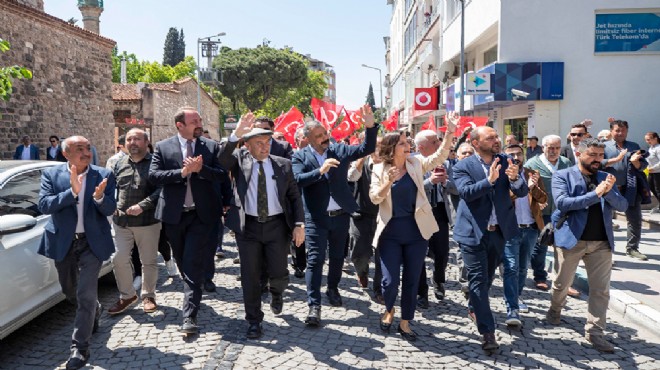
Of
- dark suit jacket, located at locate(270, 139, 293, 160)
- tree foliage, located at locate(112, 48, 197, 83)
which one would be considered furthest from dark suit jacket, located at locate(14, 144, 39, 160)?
tree foliage, located at locate(112, 48, 197, 83)

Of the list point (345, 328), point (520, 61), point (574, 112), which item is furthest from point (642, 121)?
point (345, 328)

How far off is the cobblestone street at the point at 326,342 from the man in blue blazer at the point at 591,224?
36 centimetres

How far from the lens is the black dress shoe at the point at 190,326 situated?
484 cm

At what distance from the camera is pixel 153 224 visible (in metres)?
5.66

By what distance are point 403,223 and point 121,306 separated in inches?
121

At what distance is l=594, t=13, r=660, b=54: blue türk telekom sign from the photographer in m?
15.2

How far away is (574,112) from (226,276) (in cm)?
1221

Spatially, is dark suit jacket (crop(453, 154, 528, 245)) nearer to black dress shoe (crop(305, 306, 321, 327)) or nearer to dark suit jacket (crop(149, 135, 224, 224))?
black dress shoe (crop(305, 306, 321, 327))

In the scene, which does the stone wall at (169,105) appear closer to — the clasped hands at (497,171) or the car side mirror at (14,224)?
the car side mirror at (14,224)

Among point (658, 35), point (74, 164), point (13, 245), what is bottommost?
point (13, 245)

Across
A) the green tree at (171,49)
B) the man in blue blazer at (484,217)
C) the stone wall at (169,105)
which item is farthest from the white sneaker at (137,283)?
the green tree at (171,49)

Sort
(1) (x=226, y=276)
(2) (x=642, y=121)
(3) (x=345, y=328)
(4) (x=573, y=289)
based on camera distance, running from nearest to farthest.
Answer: (3) (x=345, y=328) → (4) (x=573, y=289) → (1) (x=226, y=276) → (2) (x=642, y=121)

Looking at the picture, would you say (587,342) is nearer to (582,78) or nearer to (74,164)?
(74,164)

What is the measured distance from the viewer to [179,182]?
198 inches
